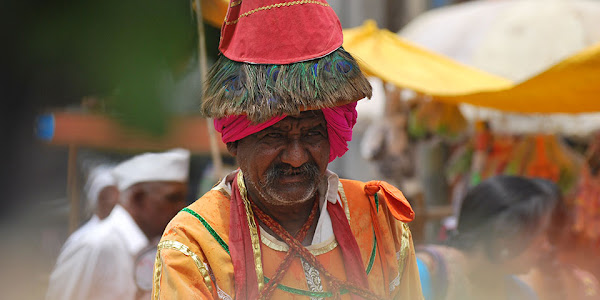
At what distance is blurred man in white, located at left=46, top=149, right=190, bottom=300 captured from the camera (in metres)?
2.43

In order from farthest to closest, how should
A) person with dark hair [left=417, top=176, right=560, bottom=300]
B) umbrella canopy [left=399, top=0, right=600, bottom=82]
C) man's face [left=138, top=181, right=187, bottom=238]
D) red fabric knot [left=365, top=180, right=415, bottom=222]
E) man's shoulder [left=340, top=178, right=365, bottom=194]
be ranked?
umbrella canopy [left=399, top=0, right=600, bottom=82], man's face [left=138, top=181, right=187, bottom=238], person with dark hair [left=417, top=176, right=560, bottom=300], man's shoulder [left=340, top=178, right=365, bottom=194], red fabric knot [left=365, top=180, right=415, bottom=222]

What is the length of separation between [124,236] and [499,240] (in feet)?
5.69

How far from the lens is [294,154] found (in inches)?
55.9

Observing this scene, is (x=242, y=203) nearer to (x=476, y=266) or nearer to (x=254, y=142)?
(x=254, y=142)

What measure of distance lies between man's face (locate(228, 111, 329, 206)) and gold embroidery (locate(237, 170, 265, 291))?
0.30 ft

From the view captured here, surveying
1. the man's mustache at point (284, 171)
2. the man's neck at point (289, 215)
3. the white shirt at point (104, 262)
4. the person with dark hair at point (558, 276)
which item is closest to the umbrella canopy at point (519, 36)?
the person with dark hair at point (558, 276)

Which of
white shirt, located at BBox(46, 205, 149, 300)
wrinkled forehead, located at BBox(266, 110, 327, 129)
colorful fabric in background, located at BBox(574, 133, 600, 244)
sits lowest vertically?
colorful fabric in background, located at BBox(574, 133, 600, 244)

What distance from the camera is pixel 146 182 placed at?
9.15ft

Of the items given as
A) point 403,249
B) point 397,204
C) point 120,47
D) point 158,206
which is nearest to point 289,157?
point 397,204

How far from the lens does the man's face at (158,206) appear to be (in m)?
2.92

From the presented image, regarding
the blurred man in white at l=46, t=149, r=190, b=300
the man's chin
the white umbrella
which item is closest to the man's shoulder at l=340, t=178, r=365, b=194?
the man's chin

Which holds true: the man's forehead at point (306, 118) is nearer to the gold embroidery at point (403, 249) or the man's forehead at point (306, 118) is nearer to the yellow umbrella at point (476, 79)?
the gold embroidery at point (403, 249)

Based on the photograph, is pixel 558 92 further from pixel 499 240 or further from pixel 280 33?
pixel 280 33

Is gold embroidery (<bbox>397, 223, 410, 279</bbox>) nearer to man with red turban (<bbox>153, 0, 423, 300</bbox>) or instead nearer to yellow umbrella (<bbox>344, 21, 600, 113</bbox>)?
man with red turban (<bbox>153, 0, 423, 300</bbox>)
